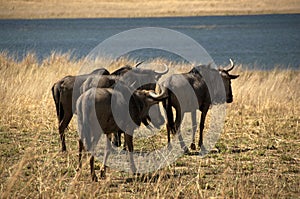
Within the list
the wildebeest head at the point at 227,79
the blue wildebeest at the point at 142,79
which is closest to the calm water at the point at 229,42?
the wildebeest head at the point at 227,79

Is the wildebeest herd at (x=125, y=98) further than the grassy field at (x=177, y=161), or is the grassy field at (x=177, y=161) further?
the wildebeest herd at (x=125, y=98)

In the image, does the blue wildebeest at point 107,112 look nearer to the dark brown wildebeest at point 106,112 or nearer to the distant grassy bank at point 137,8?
the dark brown wildebeest at point 106,112

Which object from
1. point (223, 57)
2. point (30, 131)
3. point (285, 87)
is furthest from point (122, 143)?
point (223, 57)

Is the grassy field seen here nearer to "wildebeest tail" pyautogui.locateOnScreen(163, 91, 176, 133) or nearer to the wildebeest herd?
the wildebeest herd

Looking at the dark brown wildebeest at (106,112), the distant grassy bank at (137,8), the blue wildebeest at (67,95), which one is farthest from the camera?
the distant grassy bank at (137,8)

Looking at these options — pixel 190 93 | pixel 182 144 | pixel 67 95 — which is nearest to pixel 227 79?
pixel 190 93

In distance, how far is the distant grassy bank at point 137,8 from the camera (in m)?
93.4

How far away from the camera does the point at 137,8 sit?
316ft

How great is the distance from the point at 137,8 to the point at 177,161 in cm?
8717

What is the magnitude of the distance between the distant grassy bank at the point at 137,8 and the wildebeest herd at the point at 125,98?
82.4 metres

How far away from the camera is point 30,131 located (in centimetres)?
1241

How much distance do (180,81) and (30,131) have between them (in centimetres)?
319

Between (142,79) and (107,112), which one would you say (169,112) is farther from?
(107,112)

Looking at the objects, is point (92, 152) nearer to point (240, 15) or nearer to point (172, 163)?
point (172, 163)
